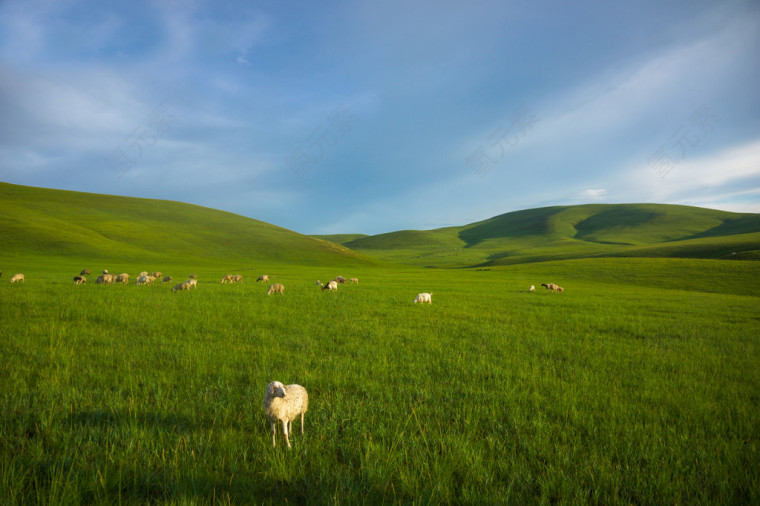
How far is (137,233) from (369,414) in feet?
359

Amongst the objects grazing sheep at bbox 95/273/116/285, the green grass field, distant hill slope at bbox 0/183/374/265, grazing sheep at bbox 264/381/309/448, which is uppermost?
distant hill slope at bbox 0/183/374/265

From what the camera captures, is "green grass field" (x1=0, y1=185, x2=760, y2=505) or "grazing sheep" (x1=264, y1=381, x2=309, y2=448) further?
"grazing sheep" (x1=264, y1=381, x2=309, y2=448)

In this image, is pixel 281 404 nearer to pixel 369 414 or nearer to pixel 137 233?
pixel 369 414

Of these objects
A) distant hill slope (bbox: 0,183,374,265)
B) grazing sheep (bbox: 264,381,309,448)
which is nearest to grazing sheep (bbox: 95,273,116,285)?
grazing sheep (bbox: 264,381,309,448)

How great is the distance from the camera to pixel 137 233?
89.8 meters

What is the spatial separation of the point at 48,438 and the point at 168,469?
1874mm

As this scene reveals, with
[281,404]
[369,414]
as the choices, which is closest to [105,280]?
[369,414]

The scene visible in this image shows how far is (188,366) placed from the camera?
6668 millimetres

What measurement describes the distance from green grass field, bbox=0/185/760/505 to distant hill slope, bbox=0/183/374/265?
73.0 metres

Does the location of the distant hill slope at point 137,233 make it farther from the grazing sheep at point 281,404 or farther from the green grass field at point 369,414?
the grazing sheep at point 281,404

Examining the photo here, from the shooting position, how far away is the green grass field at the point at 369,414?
3225 millimetres

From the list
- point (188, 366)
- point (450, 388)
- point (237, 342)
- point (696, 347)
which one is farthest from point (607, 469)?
point (696, 347)

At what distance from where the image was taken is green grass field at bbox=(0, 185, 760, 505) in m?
3.22

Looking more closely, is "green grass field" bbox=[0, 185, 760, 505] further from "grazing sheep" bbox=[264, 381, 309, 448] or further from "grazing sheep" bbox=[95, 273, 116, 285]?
"grazing sheep" bbox=[95, 273, 116, 285]
